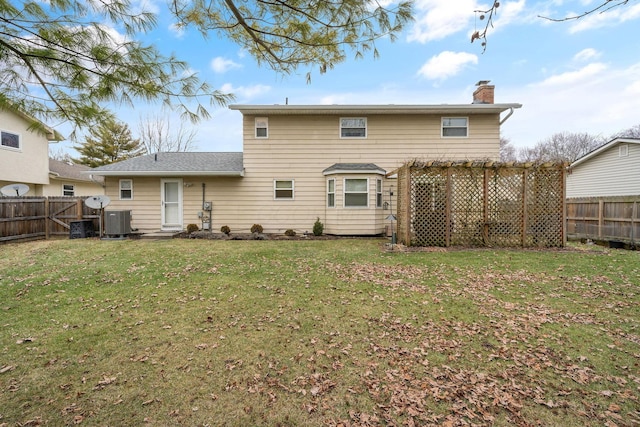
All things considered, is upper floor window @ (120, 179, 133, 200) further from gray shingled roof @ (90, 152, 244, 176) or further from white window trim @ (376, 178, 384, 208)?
white window trim @ (376, 178, 384, 208)

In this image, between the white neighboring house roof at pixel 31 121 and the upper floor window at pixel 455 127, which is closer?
the white neighboring house roof at pixel 31 121

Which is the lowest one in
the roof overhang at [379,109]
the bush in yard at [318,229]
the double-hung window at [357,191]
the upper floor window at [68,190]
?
the bush in yard at [318,229]

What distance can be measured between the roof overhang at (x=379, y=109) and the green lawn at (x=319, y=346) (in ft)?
22.8

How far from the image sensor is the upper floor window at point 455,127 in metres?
11.6

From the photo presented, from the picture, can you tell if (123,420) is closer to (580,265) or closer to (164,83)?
(164,83)

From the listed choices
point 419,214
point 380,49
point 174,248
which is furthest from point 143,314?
point 419,214

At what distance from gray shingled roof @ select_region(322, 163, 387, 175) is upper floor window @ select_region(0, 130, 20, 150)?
14738 mm

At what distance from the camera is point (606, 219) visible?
10.1 metres

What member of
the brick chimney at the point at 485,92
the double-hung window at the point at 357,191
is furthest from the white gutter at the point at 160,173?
the brick chimney at the point at 485,92

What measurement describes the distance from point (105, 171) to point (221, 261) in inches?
289

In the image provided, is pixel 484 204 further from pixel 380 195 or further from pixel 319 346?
pixel 319 346

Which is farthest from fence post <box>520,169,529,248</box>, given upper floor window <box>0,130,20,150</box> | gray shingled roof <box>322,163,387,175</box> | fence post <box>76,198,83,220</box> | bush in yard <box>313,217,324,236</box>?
upper floor window <box>0,130,20,150</box>

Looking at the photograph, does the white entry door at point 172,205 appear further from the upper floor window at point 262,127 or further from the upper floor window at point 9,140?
the upper floor window at point 9,140

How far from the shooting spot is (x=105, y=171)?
10930mm
